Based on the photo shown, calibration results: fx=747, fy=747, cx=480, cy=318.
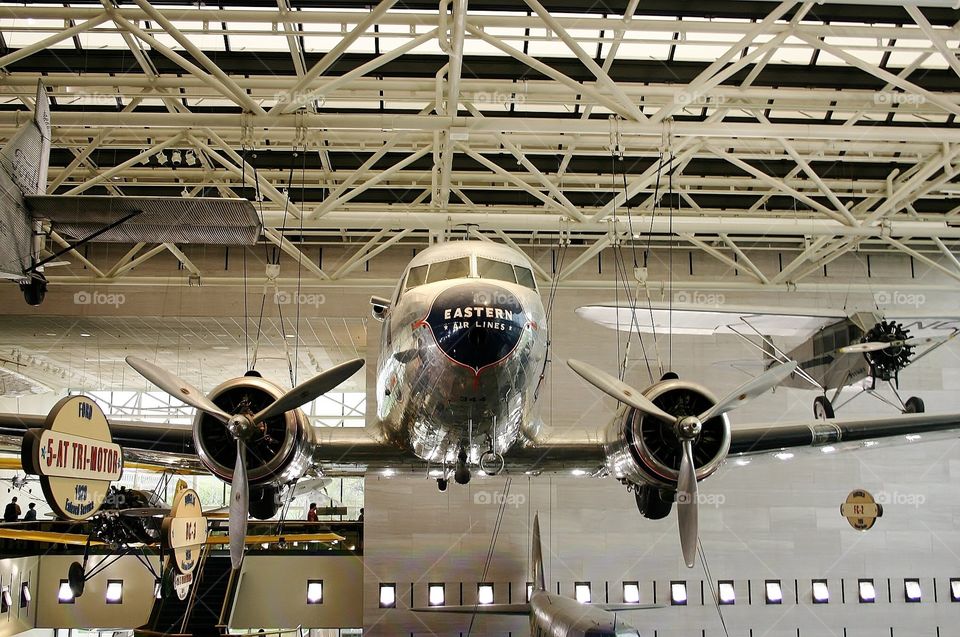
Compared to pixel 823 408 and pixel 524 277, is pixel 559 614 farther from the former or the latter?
pixel 823 408

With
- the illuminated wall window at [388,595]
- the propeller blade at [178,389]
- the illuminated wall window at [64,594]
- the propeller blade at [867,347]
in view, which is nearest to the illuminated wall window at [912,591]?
the propeller blade at [867,347]

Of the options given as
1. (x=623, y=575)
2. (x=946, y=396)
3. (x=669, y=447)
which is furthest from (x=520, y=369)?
(x=946, y=396)

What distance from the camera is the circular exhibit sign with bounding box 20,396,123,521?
4.69 metres

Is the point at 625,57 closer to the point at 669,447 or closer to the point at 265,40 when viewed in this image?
the point at 265,40

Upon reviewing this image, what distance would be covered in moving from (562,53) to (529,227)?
284cm

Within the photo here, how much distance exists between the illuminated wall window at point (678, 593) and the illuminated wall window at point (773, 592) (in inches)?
73.3

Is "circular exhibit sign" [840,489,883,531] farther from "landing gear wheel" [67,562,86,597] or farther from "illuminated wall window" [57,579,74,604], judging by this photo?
"illuminated wall window" [57,579,74,604]

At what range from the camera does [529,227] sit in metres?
12.7

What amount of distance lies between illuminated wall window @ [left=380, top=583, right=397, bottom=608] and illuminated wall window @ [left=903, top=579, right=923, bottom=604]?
1158 cm

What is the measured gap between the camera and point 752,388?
7707 mm

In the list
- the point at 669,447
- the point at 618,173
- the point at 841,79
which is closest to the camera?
the point at 669,447

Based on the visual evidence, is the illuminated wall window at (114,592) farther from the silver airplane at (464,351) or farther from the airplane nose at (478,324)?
the airplane nose at (478,324)

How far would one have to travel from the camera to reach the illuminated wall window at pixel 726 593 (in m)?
16.6

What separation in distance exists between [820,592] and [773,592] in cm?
110
